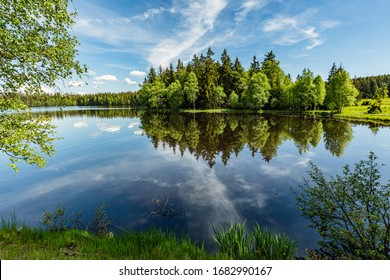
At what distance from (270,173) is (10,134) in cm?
1632

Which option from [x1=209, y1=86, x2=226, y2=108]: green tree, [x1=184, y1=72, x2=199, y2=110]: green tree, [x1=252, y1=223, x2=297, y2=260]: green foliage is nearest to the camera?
[x1=252, y1=223, x2=297, y2=260]: green foliage

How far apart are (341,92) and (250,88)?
26428mm

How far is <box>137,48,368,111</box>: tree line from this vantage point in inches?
2404

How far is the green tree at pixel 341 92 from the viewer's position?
5631 centimetres

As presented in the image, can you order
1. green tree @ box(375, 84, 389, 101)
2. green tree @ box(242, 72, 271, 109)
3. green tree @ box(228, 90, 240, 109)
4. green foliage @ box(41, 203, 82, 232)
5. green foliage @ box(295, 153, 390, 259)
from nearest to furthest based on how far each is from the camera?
green foliage @ box(295, 153, 390, 259) < green foliage @ box(41, 203, 82, 232) < green tree @ box(375, 84, 389, 101) < green tree @ box(242, 72, 271, 109) < green tree @ box(228, 90, 240, 109)

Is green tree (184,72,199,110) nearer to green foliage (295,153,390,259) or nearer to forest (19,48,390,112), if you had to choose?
forest (19,48,390,112)

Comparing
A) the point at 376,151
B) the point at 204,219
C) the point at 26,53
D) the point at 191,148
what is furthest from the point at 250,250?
the point at 376,151

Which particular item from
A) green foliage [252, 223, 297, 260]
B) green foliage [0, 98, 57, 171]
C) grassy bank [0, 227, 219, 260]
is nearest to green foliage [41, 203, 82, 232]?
grassy bank [0, 227, 219, 260]

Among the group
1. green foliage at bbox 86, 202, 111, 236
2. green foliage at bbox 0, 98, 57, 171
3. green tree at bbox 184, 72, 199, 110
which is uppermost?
green tree at bbox 184, 72, 199, 110

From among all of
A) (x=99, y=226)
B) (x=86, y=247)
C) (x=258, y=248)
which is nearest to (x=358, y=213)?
(x=258, y=248)

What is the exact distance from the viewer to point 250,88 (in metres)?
70.7

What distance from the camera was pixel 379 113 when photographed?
54.7 metres

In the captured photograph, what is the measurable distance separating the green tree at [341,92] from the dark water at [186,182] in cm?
3734

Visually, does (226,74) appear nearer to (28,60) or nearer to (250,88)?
(250,88)
